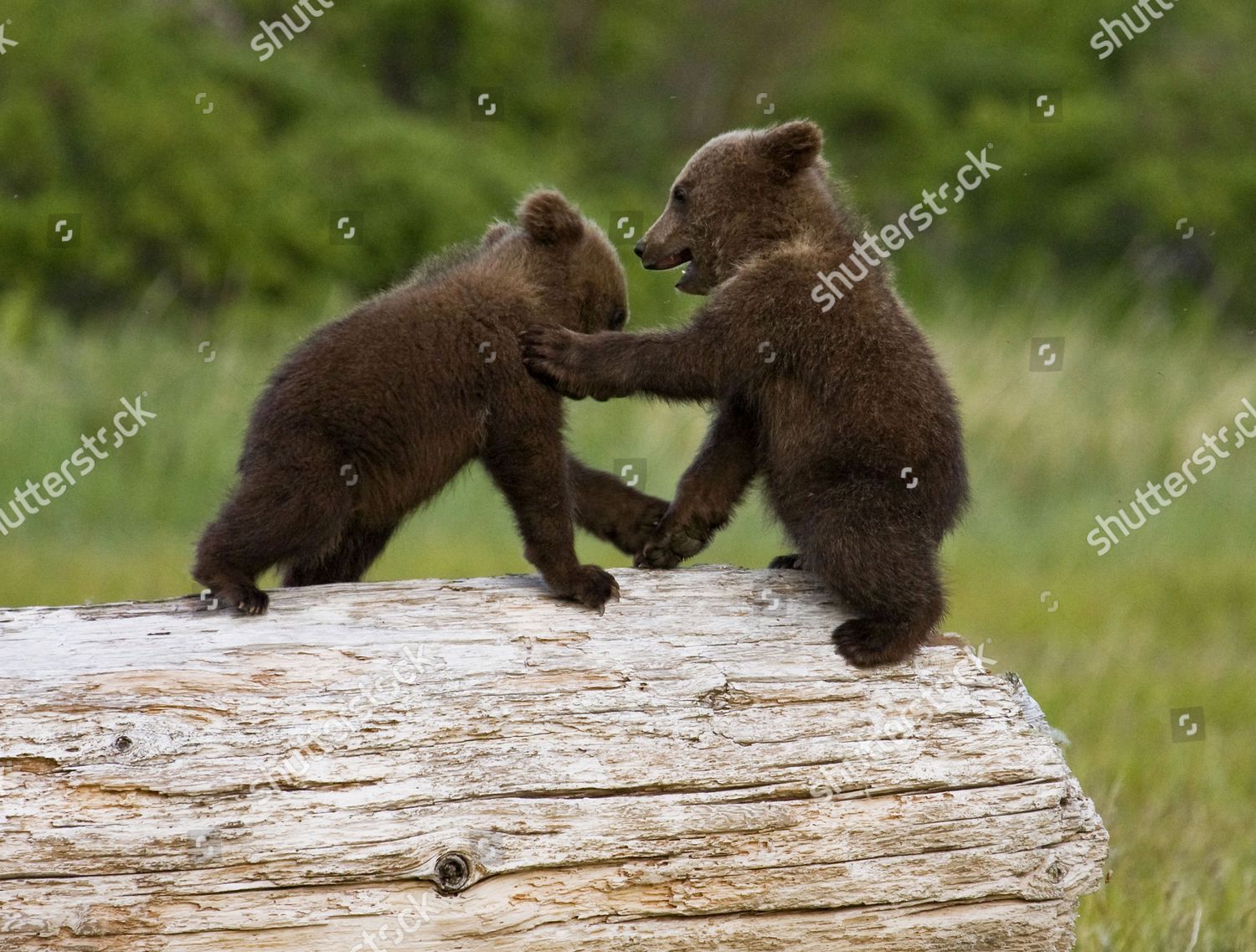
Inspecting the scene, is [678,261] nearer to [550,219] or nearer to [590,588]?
[550,219]

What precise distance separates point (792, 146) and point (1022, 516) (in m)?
8.75

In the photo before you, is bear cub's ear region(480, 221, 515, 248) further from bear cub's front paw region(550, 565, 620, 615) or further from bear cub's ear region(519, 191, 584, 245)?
bear cub's front paw region(550, 565, 620, 615)

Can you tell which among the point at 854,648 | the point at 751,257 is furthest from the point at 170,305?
the point at 854,648

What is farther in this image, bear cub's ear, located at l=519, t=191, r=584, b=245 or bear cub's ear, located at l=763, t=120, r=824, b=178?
bear cub's ear, located at l=519, t=191, r=584, b=245

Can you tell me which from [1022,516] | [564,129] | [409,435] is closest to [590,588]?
[409,435]

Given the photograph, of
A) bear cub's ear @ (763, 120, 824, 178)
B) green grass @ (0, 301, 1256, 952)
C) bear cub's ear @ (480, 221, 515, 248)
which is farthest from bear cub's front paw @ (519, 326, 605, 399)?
green grass @ (0, 301, 1256, 952)

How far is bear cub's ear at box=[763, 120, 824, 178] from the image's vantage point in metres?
5.51

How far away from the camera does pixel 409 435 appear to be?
5.01m

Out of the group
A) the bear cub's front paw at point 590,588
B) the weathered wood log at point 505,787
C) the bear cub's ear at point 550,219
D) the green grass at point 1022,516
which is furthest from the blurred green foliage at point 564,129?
the weathered wood log at point 505,787

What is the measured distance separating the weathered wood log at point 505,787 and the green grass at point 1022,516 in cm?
352

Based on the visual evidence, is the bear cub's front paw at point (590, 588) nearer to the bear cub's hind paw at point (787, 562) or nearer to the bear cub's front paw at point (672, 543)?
Result: the bear cub's front paw at point (672, 543)

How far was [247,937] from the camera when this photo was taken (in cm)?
382

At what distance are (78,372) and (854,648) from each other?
33.4ft

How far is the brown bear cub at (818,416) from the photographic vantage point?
4773 millimetres
